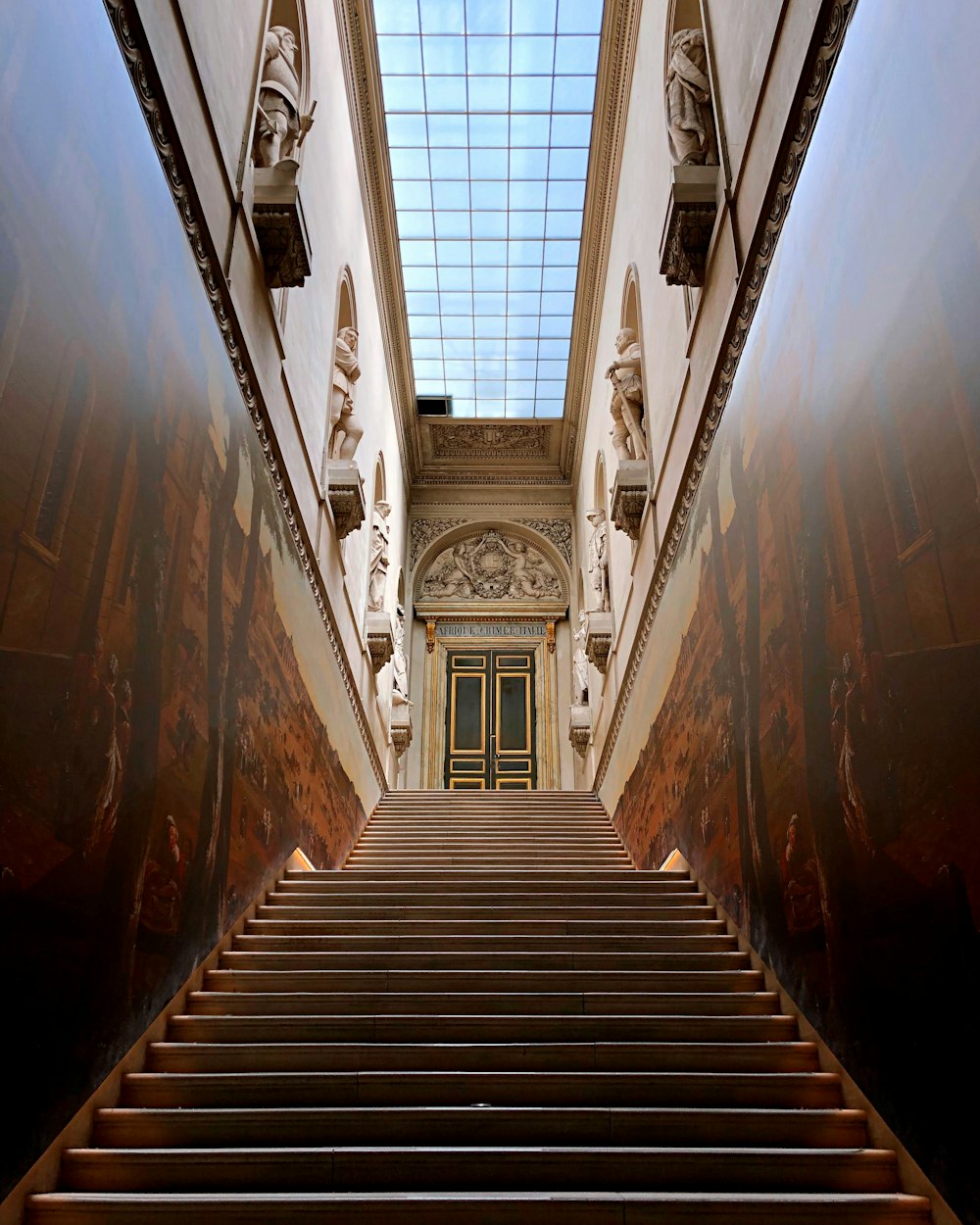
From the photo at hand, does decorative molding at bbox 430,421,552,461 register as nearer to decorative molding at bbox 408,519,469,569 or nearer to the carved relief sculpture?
decorative molding at bbox 408,519,469,569

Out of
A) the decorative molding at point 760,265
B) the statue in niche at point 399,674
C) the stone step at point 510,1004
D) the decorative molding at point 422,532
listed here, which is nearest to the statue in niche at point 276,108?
the decorative molding at point 760,265

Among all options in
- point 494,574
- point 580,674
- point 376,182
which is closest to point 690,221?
point 376,182

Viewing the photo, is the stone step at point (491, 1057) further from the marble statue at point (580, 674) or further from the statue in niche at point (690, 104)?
the marble statue at point (580, 674)

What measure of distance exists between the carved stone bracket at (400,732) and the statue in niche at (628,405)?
6.83 meters

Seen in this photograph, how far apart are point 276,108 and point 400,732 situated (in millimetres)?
10277

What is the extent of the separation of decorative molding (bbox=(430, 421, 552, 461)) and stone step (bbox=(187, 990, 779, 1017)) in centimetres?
1528

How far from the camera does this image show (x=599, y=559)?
13672mm

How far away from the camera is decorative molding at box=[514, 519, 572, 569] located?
63.2 ft

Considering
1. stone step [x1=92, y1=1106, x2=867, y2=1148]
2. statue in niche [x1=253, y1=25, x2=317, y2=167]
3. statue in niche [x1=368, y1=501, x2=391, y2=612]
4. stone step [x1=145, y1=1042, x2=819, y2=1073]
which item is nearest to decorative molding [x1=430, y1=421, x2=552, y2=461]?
statue in niche [x1=368, y1=501, x2=391, y2=612]

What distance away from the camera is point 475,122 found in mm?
13195

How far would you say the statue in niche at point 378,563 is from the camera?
1280 centimetres

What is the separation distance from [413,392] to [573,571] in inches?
181

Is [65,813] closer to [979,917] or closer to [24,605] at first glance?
[24,605]

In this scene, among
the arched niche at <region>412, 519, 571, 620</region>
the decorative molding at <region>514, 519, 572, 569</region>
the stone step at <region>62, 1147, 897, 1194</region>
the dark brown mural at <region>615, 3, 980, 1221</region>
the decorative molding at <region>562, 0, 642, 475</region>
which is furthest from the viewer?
the decorative molding at <region>514, 519, 572, 569</region>
